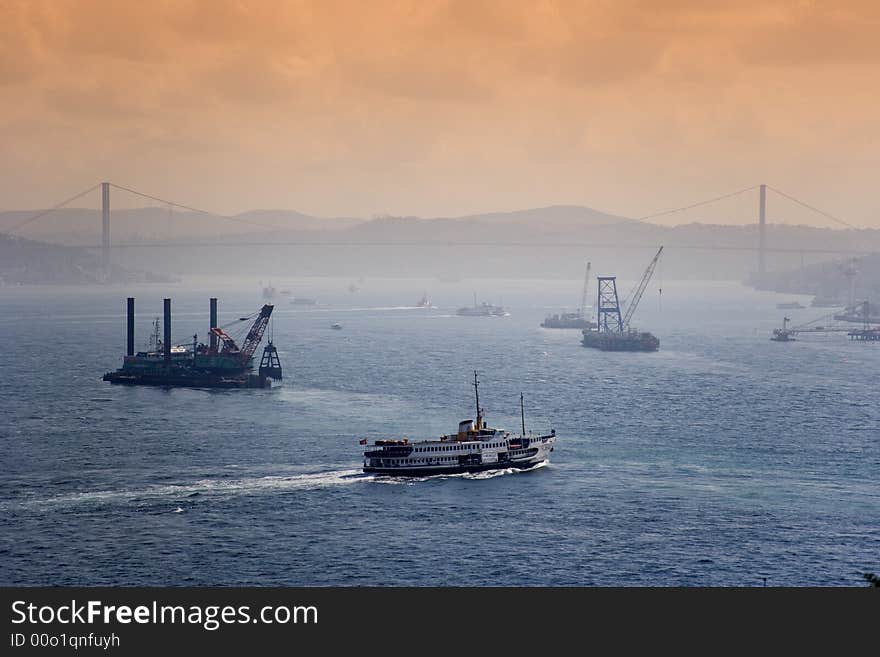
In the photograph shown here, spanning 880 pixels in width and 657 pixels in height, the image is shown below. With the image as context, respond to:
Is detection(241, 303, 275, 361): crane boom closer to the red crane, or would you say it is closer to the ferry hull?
the red crane

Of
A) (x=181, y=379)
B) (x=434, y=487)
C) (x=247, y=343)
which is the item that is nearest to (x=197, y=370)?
(x=181, y=379)

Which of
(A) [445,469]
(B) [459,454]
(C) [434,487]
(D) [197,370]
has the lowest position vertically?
(C) [434,487]

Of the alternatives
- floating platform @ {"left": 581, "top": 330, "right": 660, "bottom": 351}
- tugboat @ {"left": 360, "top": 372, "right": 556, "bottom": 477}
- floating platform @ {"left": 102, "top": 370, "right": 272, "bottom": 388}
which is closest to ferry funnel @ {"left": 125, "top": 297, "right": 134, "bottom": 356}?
floating platform @ {"left": 102, "top": 370, "right": 272, "bottom": 388}

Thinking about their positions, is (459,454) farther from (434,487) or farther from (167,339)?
(167,339)
